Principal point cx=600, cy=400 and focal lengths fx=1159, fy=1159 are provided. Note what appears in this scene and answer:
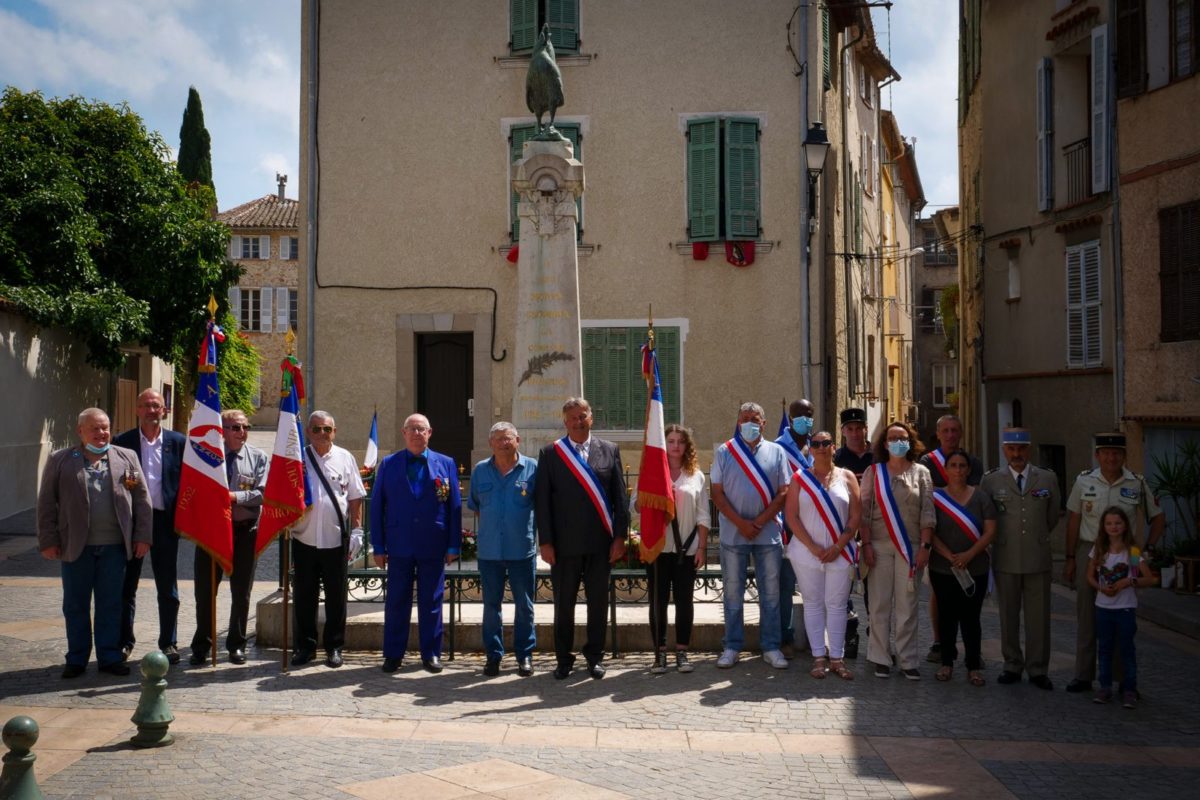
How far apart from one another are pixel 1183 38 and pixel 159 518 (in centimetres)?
1251

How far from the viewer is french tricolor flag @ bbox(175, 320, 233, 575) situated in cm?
823

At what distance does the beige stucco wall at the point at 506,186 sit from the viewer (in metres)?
18.4

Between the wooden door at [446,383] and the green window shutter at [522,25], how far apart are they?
4.76m

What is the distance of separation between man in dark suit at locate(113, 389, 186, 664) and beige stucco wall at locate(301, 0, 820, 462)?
10.2 meters

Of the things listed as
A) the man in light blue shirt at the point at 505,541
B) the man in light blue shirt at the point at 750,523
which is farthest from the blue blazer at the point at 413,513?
the man in light blue shirt at the point at 750,523

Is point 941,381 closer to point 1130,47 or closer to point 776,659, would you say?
point 1130,47

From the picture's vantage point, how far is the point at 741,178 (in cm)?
1830

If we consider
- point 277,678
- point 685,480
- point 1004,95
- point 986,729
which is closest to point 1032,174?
point 1004,95

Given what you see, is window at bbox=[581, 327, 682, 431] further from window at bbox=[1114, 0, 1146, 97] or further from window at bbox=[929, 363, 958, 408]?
window at bbox=[929, 363, 958, 408]

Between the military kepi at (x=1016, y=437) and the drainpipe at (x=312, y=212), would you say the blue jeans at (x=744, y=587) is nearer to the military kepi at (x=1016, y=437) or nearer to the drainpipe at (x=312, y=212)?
the military kepi at (x=1016, y=437)

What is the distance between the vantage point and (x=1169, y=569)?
→ 12.3 meters

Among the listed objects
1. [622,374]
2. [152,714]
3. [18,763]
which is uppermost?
[622,374]

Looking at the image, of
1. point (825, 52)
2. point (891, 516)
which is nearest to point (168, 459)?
point (891, 516)

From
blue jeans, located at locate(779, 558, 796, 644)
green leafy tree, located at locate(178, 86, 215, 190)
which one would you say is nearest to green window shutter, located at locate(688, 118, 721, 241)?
blue jeans, located at locate(779, 558, 796, 644)
